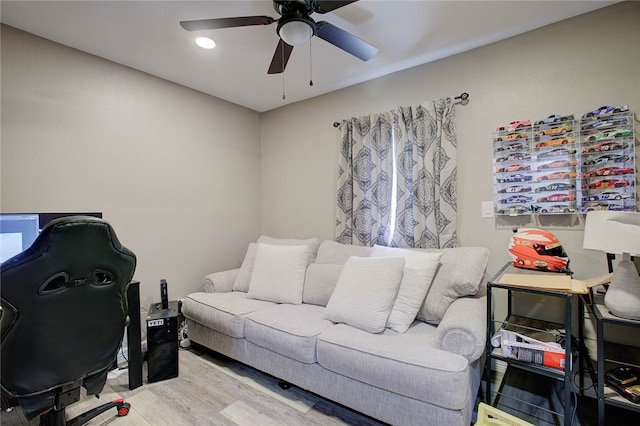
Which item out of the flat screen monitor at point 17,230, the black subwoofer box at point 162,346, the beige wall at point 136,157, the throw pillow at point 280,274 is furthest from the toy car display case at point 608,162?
the flat screen monitor at point 17,230

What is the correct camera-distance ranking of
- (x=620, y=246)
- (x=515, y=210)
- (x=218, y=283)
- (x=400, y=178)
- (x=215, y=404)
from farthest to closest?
1. (x=218, y=283)
2. (x=400, y=178)
3. (x=515, y=210)
4. (x=215, y=404)
5. (x=620, y=246)

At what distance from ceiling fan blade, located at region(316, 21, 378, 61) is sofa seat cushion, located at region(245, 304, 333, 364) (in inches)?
74.0

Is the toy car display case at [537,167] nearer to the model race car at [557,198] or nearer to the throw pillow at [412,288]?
the model race car at [557,198]

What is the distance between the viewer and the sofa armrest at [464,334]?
1595 millimetres

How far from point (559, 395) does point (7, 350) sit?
121 inches

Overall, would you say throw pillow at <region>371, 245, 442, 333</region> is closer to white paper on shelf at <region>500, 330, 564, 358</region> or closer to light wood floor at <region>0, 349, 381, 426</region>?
white paper on shelf at <region>500, 330, 564, 358</region>

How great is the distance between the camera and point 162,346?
7.54 feet

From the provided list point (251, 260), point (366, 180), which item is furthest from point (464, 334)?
point (251, 260)

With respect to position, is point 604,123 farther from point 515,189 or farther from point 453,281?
point 453,281

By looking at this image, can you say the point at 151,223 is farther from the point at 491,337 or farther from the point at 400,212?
the point at 491,337

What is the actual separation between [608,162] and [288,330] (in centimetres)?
237

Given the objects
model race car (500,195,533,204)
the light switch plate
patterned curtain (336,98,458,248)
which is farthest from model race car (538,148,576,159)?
patterned curtain (336,98,458,248)

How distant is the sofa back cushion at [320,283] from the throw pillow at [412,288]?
616mm

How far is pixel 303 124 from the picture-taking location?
3.57 meters
